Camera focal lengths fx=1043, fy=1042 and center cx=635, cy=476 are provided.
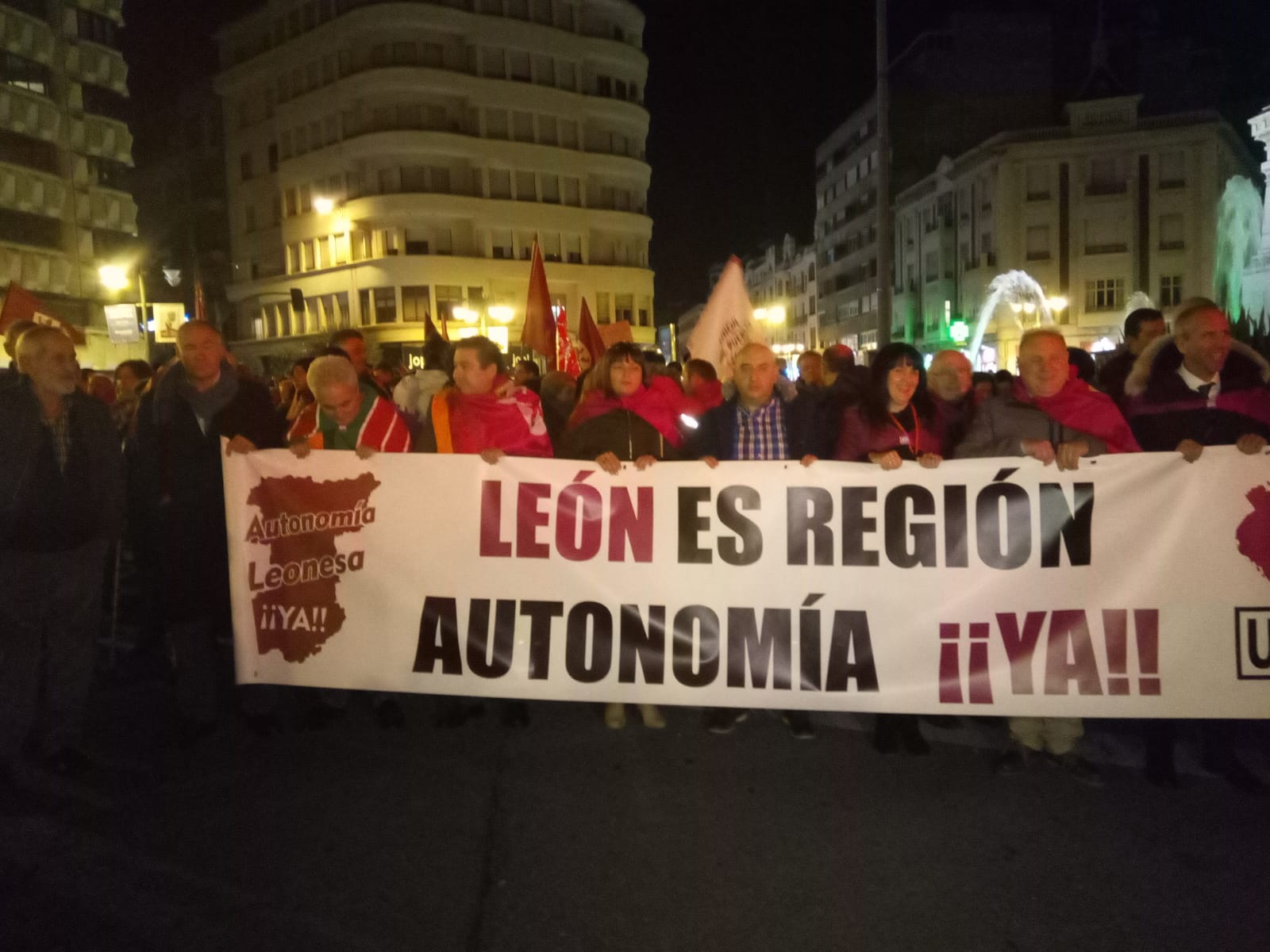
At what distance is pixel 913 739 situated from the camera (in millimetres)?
4957

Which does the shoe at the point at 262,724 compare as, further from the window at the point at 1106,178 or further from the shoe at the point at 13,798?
the window at the point at 1106,178

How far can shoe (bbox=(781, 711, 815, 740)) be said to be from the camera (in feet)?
16.9

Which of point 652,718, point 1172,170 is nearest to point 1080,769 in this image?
point 652,718

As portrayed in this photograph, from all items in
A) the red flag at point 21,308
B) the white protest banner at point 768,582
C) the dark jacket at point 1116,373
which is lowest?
the white protest banner at point 768,582

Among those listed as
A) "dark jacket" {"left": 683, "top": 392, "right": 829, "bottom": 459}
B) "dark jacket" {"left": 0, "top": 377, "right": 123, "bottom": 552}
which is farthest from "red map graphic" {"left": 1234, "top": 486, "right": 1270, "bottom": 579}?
"dark jacket" {"left": 0, "top": 377, "right": 123, "bottom": 552}

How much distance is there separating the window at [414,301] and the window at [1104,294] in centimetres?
3501

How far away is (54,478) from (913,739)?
165 inches

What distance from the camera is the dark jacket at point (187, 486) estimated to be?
529 cm

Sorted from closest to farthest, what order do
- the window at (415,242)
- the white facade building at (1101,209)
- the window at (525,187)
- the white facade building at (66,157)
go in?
the window at (415,242) → the white facade building at (66,157) → the window at (525,187) → the white facade building at (1101,209)

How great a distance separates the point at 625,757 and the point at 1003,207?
186 feet

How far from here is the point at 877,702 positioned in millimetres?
4762

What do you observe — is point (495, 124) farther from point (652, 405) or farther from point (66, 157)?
point (652, 405)

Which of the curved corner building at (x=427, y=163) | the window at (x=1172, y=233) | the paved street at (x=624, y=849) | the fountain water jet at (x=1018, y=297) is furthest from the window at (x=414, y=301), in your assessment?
the paved street at (x=624, y=849)

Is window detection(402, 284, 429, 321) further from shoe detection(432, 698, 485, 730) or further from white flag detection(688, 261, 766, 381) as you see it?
shoe detection(432, 698, 485, 730)
